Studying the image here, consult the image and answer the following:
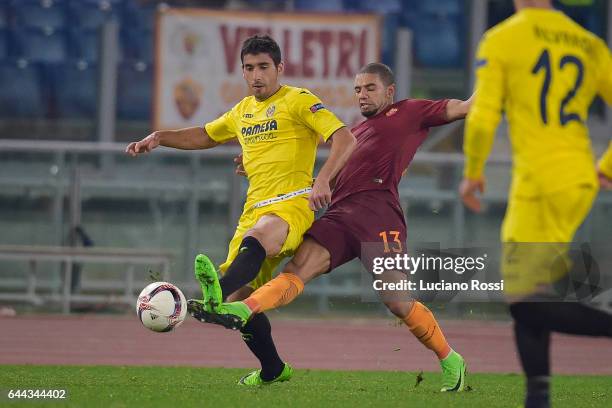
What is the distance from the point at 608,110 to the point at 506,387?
10.5 metres

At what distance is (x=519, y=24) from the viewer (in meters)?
5.42

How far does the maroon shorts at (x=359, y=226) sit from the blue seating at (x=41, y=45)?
12241mm

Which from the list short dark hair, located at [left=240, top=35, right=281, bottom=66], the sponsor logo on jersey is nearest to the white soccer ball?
the sponsor logo on jersey

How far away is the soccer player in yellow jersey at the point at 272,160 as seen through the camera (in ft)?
23.8

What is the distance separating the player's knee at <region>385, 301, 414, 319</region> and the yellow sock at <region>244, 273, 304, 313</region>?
769mm

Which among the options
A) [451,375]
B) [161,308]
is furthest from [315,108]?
[451,375]

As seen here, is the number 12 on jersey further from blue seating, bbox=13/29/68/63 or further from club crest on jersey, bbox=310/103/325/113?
blue seating, bbox=13/29/68/63

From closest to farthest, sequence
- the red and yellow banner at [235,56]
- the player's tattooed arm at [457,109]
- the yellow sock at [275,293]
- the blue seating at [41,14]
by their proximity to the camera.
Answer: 1. the yellow sock at [275,293]
2. the player's tattooed arm at [457,109]
3. the red and yellow banner at [235,56]
4. the blue seating at [41,14]

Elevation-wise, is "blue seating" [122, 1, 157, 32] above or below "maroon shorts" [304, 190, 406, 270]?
above

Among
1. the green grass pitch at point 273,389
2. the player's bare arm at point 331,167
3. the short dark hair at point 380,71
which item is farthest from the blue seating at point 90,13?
the player's bare arm at point 331,167

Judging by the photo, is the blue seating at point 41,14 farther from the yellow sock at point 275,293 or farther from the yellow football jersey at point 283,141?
the yellow sock at point 275,293

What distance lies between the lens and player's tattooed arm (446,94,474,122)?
7723 millimetres

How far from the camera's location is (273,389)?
769 cm

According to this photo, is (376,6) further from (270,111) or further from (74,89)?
(270,111)
